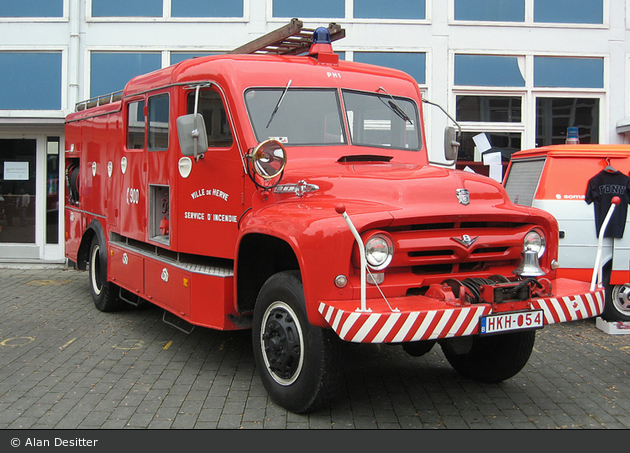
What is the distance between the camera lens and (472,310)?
3.88 meters

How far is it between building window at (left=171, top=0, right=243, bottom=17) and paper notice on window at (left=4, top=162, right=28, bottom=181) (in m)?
4.21

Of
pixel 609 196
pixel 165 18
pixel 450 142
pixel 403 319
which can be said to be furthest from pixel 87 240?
pixel 609 196

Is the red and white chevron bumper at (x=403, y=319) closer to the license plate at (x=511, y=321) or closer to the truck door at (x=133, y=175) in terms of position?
the license plate at (x=511, y=321)

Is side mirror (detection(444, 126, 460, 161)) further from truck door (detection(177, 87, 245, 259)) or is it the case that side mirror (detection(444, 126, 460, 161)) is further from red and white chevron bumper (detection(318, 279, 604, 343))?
red and white chevron bumper (detection(318, 279, 604, 343))

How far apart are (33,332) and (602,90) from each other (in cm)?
1039

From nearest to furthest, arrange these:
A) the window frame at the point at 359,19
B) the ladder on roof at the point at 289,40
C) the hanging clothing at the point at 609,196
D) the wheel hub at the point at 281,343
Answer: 1. the wheel hub at the point at 281,343
2. the ladder on roof at the point at 289,40
3. the hanging clothing at the point at 609,196
4. the window frame at the point at 359,19

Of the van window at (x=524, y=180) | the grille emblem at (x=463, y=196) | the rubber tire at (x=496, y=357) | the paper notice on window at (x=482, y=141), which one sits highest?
the paper notice on window at (x=482, y=141)

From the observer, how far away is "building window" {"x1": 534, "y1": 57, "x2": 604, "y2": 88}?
38.7 feet

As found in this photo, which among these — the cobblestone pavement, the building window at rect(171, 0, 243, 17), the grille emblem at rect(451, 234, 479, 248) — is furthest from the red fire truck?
the building window at rect(171, 0, 243, 17)

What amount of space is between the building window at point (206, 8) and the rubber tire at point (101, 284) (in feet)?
17.2

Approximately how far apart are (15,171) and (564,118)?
10.6 m

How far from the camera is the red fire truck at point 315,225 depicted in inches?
158

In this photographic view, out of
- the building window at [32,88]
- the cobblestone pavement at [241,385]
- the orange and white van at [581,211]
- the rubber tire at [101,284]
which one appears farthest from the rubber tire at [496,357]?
the building window at [32,88]

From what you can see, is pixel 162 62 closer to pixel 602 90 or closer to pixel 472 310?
pixel 602 90
